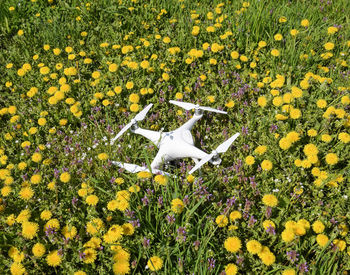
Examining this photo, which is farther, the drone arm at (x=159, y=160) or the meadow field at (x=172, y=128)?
the drone arm at (x=159, y=160)

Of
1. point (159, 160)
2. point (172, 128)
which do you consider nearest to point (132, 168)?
point (159, 160)

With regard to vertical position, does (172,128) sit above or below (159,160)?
below

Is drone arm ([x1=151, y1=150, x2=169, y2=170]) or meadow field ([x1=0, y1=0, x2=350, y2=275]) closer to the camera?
Result: meadow field ([x1=0, y1=0, x2=350, y2=275])

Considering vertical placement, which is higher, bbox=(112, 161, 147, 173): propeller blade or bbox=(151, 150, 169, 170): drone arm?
bbox=(151, 150, 169, 170): drone arm

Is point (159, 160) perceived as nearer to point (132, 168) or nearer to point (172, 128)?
point (132, 168)

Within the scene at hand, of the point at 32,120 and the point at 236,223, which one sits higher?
the point at 32,120

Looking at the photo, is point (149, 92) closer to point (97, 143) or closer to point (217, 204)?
point (97, 143)

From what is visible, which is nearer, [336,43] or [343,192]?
[343,192]

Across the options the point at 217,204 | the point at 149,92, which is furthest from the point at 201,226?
the point at 149,92
